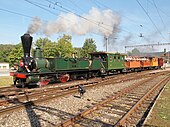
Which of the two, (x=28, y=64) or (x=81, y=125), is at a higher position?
(x=28, y=64)

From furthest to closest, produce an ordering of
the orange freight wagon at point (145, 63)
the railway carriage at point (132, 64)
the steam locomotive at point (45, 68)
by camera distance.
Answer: the orange freight wagon at point (145, 63)
the railway carriage at point (132, 64)
the steam locomotive at point (45, 68)

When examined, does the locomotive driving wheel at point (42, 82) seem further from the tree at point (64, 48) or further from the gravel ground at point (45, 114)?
the tree at point (64, 48)

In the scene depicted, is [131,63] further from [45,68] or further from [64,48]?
[64,48]

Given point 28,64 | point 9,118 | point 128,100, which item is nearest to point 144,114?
point 128,100

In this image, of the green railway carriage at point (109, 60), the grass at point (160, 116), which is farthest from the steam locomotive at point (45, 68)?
the grass at point (160, 116)

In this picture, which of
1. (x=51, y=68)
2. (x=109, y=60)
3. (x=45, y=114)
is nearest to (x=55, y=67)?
(x=51, y=68)

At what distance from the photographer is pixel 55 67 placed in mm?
16109

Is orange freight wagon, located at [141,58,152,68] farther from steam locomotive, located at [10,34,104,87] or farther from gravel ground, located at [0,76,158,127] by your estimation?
gravel ground, located at [0,76,158,127]

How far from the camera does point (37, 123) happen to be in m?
6.39

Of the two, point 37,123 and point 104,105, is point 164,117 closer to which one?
point 104,105

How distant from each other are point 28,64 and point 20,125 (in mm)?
8461

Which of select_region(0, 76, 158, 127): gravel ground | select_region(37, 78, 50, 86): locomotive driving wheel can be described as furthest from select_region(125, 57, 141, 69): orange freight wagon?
select_region(0, 76, 158, 127): gravel ground

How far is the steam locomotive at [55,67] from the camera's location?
14102 mm

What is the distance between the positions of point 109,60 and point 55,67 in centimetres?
923
